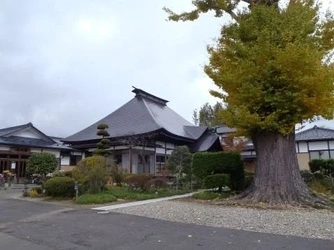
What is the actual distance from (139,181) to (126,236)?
9.07m

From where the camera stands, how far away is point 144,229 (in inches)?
295

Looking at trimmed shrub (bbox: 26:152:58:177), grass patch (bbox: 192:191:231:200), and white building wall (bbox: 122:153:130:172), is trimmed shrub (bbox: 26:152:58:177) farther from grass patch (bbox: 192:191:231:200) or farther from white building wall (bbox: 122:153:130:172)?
grass patch (bbox: 192:191:231:200)

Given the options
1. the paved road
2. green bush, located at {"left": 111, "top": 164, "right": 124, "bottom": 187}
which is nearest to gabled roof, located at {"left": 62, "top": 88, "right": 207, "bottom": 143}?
green bush, located at {"left": 111, "top": 164, "right": 124, "bottom": 187}

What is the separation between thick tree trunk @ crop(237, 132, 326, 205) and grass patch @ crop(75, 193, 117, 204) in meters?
5.17

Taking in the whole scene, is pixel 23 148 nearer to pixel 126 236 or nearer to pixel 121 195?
pixel 121 195

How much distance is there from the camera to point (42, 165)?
22859mm

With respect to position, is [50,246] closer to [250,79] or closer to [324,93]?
[250,79]

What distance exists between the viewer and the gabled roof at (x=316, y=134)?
29516 millimetres

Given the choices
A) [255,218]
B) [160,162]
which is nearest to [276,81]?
[255,218]

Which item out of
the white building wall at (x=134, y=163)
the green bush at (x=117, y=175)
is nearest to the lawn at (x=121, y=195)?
the green bush at (x=117, y=175)

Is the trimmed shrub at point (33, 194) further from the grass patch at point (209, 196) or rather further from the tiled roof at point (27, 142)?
the tiled roof at point (27, 142)

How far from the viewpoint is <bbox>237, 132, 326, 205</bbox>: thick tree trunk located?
37.5ft

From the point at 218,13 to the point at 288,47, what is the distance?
3.68 m

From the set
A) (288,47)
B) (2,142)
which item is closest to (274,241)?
(288,47)
